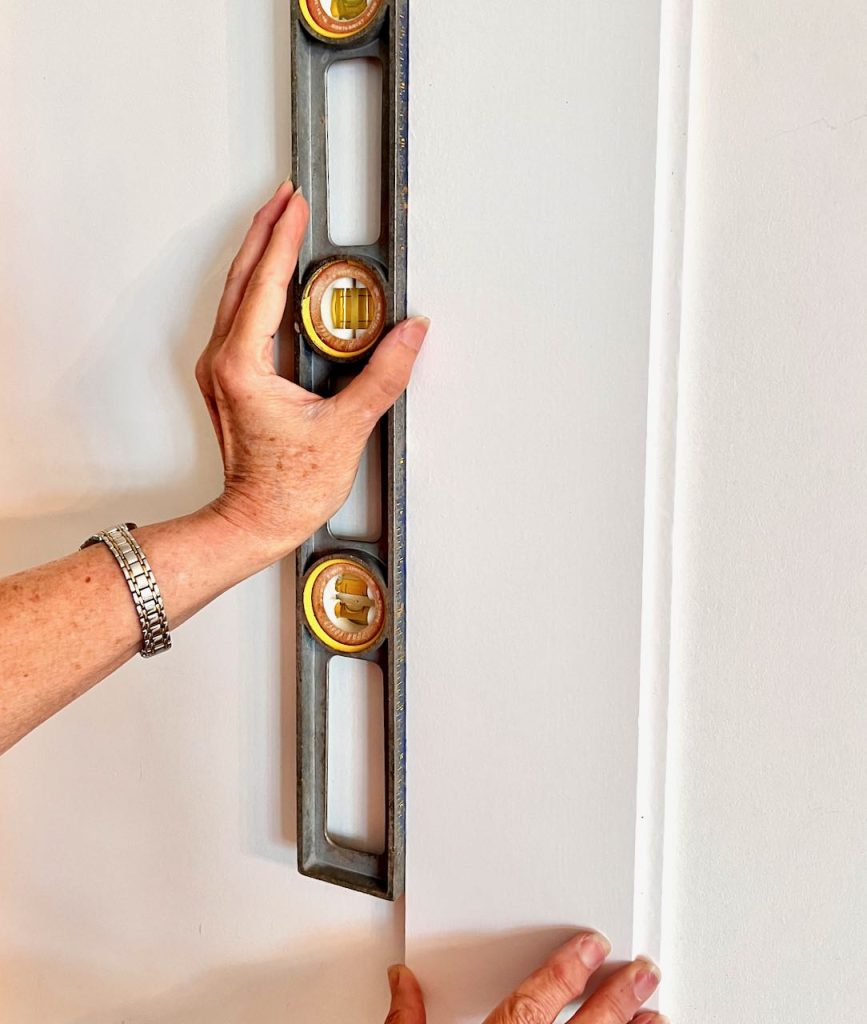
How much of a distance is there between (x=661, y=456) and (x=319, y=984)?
711 mm

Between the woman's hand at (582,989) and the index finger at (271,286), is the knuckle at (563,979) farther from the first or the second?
the index finger at (271,286)

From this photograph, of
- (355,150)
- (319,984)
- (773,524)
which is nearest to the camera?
(773,524)

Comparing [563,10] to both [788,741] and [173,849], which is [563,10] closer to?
[788,741]

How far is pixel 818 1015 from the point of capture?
0.78 metres

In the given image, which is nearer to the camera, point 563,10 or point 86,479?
point 563,10

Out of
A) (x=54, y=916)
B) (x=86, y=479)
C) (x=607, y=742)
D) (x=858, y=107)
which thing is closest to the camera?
(x=858, y=107)

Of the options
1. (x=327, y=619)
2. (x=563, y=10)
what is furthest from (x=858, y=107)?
(x=327, y=619)

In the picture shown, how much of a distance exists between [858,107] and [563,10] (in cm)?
25

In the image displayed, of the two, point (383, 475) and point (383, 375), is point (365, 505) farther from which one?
point (383, 375)

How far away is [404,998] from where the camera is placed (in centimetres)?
89

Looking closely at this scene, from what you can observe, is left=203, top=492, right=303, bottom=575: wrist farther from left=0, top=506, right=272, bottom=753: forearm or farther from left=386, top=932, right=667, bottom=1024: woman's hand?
left=386, top=932, right=667, bottom=1024: woman's hand

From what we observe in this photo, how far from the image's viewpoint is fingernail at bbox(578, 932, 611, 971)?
31.3 inches

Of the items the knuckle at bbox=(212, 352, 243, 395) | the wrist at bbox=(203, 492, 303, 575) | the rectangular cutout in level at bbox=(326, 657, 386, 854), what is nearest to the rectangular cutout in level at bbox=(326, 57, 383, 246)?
the knuckle at bbox=(212, 352, 243, 395)

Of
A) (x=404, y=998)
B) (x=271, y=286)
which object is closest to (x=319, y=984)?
(x=404, y=998)
